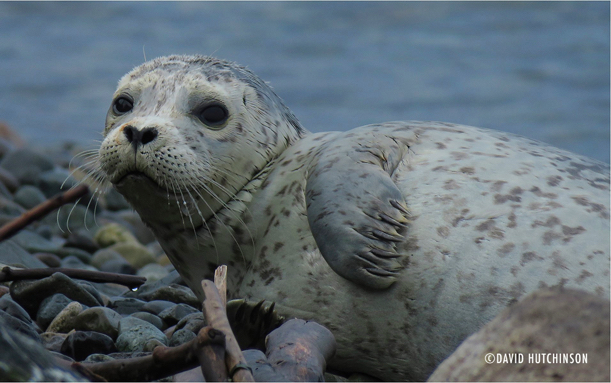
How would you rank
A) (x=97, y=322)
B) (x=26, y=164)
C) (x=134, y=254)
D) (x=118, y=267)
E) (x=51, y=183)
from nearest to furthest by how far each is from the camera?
(x=97, y=322), (x=118, y=267), (x=134, y=254), (x=51, y=183), (x=26, y=164)

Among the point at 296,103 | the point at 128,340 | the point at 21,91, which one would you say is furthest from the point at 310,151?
the point at 21,91

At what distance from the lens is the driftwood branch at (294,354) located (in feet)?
8.64

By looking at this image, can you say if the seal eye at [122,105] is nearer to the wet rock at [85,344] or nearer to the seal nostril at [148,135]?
the seal nostril at [148,135]

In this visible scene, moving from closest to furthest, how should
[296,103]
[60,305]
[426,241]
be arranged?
[426,241] < [60,305] < [296,103]

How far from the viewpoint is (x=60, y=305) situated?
412cm

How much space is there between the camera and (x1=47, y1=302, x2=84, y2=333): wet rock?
12.7ft

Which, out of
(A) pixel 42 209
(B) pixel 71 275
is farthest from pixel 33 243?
(A) pixel 42 209

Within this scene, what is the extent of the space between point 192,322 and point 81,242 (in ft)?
9.32

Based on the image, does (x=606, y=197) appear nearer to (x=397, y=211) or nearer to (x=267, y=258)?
(x=397, y=211)

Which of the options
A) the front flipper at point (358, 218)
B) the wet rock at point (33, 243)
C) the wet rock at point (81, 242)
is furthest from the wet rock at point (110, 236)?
the front flipper at point (358, 218)

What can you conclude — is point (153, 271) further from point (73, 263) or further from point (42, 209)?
point (42, 209)

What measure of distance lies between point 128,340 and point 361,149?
139cm

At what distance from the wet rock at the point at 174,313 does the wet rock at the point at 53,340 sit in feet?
2.37

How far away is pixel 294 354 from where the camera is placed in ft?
9.24
